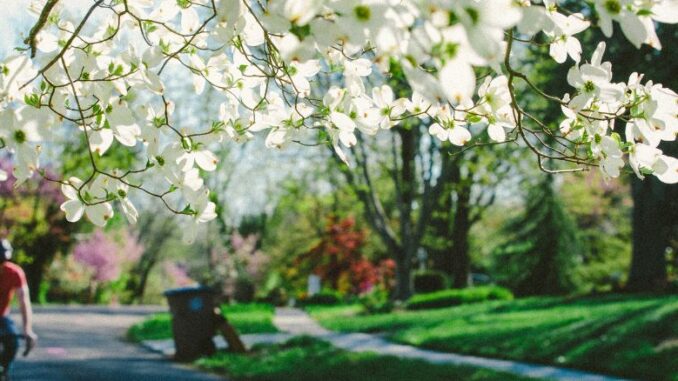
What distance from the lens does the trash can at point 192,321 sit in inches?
369

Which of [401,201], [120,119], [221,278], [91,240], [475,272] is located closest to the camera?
[120,119]

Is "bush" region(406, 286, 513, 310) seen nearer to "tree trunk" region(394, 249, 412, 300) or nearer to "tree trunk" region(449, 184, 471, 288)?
"tree trunk" region(394, 249, 412, 300)

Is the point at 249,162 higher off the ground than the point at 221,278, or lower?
higher

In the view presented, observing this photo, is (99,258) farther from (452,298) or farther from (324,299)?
(452,298)

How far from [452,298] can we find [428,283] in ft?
16.0

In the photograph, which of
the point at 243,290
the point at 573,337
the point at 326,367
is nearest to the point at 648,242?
the point at 573,337

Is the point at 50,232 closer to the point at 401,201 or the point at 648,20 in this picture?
the point at 401,201

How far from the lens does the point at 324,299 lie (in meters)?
24.7

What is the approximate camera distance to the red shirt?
224 inches

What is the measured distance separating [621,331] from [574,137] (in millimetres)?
6865

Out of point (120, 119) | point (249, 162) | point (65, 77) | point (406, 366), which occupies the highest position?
point (249, 162)

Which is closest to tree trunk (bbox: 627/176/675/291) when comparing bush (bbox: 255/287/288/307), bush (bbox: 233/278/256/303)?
bush (bbox: 255/287/288/307)

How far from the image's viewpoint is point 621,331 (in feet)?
27.1

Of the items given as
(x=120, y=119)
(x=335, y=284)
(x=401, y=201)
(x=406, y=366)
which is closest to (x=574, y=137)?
(x=120, y=119)
